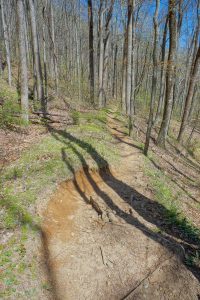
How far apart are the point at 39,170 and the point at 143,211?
9.73 ft

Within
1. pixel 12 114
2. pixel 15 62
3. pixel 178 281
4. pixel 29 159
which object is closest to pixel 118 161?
pixel 29 159

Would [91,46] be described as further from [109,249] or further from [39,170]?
[109,249]

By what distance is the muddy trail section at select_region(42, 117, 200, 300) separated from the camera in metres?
4.09

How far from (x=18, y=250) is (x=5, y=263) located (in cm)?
30

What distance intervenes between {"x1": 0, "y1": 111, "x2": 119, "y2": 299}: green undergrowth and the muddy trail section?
383 mm

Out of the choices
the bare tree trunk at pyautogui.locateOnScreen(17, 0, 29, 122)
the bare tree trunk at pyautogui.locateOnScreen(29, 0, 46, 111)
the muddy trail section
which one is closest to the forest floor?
the muddy trail section

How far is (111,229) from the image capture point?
17.7 feet

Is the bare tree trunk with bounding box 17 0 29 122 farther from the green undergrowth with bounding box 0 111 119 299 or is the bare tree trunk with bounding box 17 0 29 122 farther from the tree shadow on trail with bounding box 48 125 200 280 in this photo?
the tree shadow on trail with bounding box 48 125 200 280

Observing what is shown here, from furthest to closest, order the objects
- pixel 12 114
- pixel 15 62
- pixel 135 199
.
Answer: pixel 15 62, pixel 12 114, pixel 135 199

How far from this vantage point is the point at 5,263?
4031 mm

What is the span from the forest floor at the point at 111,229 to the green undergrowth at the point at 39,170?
0.18ft

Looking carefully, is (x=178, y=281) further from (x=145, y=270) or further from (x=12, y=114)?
(x=12, y=114)

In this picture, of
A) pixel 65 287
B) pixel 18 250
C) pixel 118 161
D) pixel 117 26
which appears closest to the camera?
pixel 65 287

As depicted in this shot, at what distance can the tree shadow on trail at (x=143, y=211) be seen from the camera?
5.12 m
